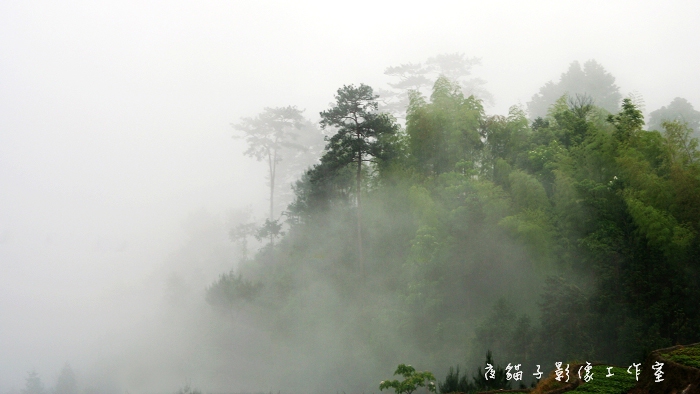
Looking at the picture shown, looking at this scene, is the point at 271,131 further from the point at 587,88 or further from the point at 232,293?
the point at 587,88

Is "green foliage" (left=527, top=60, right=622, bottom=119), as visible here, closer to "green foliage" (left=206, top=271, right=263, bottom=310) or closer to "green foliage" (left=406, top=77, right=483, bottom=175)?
"green foliage" (left=406, top=77, right=483, bottom=175)

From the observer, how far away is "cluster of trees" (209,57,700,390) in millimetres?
14547

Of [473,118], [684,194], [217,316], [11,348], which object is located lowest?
[11,348]

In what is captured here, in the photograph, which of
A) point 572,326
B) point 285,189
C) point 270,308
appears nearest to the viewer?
point 572,326

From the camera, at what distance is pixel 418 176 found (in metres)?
24.4

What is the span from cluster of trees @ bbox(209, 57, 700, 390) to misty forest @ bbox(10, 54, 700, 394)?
0.06 metres

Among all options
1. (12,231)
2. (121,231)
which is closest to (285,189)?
(121,231)

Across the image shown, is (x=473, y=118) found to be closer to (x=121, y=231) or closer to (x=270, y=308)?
(x=270, y=308)

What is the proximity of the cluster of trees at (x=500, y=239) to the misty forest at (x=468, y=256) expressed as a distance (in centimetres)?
6

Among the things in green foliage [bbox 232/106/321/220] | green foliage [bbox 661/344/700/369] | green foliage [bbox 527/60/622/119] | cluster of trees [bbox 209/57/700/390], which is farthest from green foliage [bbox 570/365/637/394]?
green foliage [bbox 232/106/321/220]

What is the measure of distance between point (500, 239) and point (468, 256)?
4.94ft

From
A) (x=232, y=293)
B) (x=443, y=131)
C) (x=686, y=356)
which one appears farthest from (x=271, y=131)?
(x=686, y=356)

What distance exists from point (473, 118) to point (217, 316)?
21.9 metres

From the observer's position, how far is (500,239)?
1998cm
